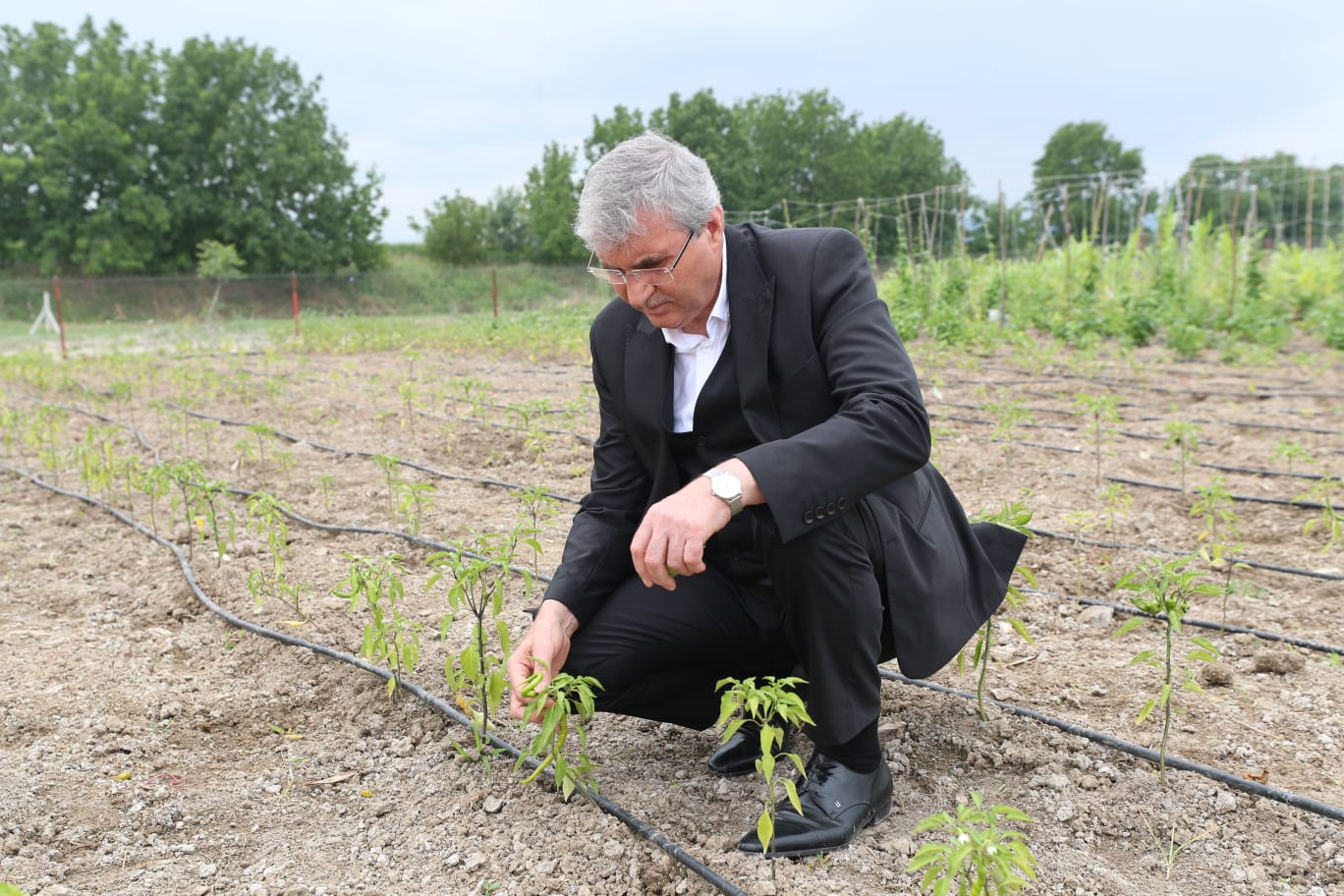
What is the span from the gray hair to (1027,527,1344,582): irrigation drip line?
2.17 metres

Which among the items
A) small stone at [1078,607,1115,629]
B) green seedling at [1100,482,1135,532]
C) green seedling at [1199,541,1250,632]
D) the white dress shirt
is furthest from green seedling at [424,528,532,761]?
green seedling at [1100,482,1135,532]

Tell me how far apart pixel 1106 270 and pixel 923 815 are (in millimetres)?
11377

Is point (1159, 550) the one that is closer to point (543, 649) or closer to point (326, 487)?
point (543, 649)

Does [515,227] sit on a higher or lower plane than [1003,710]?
higher

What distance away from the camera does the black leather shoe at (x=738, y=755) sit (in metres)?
2.21

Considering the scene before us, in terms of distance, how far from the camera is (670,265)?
1.90 m

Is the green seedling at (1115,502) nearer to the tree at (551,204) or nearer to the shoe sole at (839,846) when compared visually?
the shoe sole at (839,846)

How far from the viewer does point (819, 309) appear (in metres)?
1.98

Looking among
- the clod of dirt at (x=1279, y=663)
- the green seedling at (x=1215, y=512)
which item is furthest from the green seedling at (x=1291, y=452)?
the clod of dirt at (x=1279, y=663)

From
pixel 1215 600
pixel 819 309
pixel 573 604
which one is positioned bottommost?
pixel 1215 600

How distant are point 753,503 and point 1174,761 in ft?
3.69

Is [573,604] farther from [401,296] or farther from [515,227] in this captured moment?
[515,227]

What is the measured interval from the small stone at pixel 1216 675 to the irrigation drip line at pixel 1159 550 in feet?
2.16

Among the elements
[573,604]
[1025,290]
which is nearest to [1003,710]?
[573,604]
